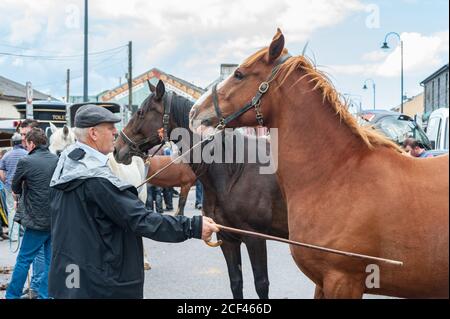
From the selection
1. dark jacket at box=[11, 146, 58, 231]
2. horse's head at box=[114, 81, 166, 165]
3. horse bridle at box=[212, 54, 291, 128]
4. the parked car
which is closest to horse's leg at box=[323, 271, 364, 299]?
horse bridle at box=[212, 54, 291, 128]

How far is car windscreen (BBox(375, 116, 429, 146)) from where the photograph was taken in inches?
574

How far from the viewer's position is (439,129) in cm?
1400

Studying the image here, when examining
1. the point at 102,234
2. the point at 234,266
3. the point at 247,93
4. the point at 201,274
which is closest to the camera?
the point at 102,234

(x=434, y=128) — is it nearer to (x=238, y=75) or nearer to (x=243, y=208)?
(x=243, y=208)

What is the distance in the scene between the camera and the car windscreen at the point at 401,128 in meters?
14.6

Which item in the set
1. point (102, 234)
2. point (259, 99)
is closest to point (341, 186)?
point (259, 99)

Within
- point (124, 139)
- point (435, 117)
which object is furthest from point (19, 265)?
point (435, 117)

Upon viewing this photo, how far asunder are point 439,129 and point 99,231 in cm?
1281

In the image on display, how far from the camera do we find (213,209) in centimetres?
491

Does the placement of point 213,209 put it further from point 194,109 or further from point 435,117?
point 435,117

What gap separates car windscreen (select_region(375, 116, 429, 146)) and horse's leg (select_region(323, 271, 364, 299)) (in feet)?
40.2

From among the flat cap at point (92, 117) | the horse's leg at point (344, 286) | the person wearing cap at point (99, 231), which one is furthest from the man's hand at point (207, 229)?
the flat cap at point (92, 117)

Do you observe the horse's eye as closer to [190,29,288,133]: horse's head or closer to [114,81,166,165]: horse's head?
[190,29,288,133]: horse's head
